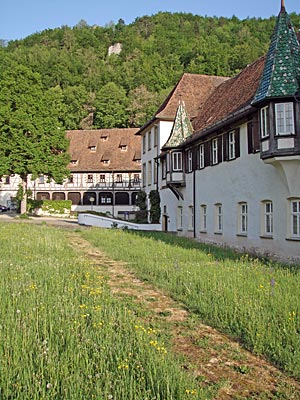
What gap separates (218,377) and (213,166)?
18145 millimetres

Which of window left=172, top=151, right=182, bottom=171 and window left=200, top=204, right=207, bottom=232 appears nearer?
window left=200, top=204, right=207, bottom=232

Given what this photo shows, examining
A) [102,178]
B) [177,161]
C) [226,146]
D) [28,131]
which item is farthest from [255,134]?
[102,178]

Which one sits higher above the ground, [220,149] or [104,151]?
[104,151]

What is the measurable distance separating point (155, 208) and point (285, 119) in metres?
21.0

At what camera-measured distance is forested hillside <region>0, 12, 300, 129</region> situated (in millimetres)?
73750

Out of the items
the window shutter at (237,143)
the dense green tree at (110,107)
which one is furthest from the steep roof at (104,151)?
the window shutter at (237,143)

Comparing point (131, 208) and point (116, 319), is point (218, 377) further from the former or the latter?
point (131, 208)

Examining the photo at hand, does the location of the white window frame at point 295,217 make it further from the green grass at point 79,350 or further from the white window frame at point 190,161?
the white window frame at point 190,161

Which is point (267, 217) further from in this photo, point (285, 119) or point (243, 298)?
point (243, 298)

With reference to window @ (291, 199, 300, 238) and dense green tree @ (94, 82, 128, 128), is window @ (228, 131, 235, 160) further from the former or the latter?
dense green tree @ (94, 82, 128, 128)

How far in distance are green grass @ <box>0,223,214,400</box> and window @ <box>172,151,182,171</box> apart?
20060 millimetres

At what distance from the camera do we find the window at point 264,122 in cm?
1592

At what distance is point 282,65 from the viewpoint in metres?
16.0

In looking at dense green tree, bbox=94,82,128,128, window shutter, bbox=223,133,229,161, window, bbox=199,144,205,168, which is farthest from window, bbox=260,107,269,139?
dense green tree, bbox=94,82,128,128
